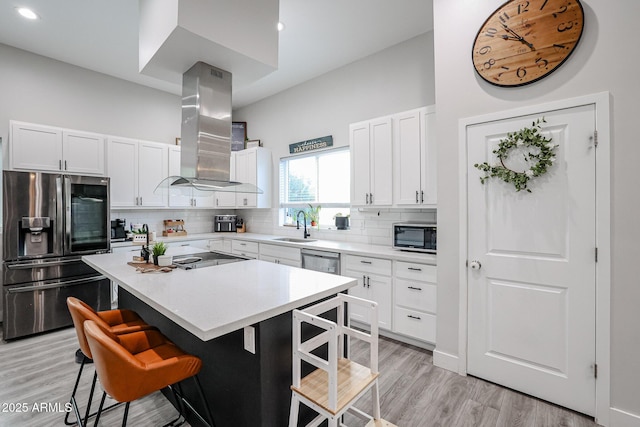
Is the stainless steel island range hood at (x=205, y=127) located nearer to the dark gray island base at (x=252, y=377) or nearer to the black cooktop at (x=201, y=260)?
the black cooktop at (x=201, y=260)

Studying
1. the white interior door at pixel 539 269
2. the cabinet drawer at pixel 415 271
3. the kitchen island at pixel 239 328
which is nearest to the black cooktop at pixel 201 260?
the kitchen island at pixel 239 328

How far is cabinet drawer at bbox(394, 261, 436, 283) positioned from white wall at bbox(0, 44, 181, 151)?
4.36 metres

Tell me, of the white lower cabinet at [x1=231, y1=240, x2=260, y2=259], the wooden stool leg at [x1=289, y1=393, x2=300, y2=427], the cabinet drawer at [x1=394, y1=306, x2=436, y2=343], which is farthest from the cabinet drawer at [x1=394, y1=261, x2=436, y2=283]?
the white lower cabinet at [x1=231, y1=240, x2=260, y2=259]

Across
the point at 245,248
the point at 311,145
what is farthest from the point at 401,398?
the point at 311,145

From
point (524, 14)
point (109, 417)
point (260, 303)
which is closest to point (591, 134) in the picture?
point (524, 14)

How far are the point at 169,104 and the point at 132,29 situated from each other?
1825 mm

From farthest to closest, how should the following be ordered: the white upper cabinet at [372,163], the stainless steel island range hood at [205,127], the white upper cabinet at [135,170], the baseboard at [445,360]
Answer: the white upper cabinet at [135,170] < the white upper cabinet at [372,163] < the baseboard at [445,360] < the stainless steel island range hood at [205,127]

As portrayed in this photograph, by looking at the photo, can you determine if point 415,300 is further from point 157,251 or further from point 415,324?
point 157,251

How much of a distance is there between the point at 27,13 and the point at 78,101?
1.28m

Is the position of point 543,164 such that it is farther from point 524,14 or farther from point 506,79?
point 524,14

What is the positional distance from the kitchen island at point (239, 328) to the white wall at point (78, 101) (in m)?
3.41

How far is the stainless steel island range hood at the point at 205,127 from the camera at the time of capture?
2.21 meters

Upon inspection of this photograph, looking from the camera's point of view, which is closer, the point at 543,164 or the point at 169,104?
the point at 543,164

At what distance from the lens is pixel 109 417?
1942mm
